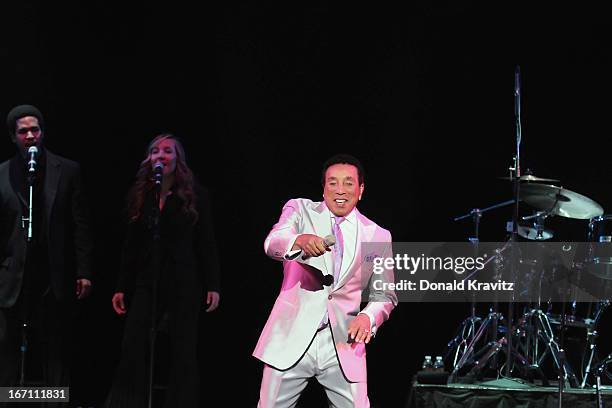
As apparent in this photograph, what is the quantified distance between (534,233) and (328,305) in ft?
11.9

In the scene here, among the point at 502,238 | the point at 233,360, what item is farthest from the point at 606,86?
the point at 233,360

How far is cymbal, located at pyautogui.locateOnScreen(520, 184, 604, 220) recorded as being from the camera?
6.50m

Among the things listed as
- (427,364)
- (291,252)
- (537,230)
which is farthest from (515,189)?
(291,252)

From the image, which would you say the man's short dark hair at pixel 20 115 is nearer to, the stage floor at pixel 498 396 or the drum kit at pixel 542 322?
the stage floor at pixel 498 396

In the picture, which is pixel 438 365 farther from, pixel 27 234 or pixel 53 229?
pixel 27 234

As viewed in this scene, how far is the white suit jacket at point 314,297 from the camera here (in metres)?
3.97

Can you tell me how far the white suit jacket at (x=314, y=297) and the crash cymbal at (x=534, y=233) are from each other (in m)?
3.22

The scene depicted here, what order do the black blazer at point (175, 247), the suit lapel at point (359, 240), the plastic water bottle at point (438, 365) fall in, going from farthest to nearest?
1. the plastic water bottle at point (438, 365)
2. the black blazer at point (175, 247)
3. the suit lapel at point (359, 240)

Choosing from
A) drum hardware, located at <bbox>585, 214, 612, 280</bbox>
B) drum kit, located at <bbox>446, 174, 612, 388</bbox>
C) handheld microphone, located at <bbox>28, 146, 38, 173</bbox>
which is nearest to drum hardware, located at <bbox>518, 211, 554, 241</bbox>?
drum kit, located at <bbox>446, 174, 612, 388</bbox>

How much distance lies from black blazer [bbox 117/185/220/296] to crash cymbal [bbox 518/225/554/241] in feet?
9.11

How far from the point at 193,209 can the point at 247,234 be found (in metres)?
1.03

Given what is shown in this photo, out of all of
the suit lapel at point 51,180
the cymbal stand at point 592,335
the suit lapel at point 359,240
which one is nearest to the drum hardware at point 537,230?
the cymbal stand at point 592,335

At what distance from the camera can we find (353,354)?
403 centimetres

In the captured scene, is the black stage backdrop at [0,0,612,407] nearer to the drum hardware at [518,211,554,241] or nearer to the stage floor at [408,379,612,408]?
the drum hardware at [518,211,554,241]
